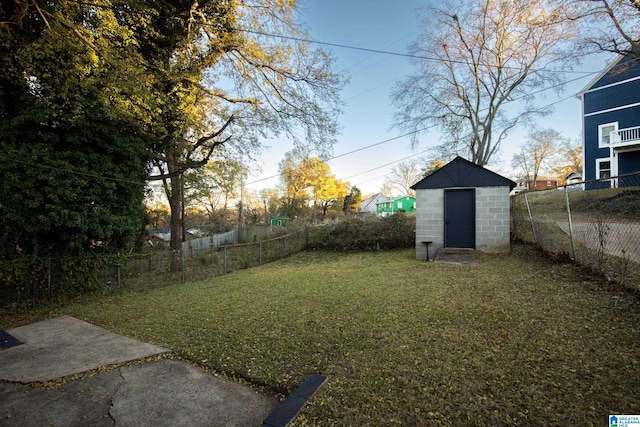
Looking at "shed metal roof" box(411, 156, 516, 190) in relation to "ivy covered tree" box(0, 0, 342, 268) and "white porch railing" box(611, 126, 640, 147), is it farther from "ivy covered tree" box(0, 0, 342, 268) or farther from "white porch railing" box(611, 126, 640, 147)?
"white porch railing" box(611, 126, 640, 147)

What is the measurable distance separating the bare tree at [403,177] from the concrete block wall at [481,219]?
1284 inches

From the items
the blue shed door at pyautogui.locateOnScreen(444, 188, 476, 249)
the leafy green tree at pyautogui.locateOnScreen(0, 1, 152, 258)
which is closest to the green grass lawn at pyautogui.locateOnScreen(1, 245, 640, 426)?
the leafy green tree at pyautogui.locateOnScreen(0, 1, 152, 258)

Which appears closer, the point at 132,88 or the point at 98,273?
the point at 132,88

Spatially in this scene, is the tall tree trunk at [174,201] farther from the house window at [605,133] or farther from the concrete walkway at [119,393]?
the house window at [605,133]

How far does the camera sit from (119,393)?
8.09 ft

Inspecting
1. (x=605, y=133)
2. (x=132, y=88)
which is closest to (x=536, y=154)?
(x=605, y=133)

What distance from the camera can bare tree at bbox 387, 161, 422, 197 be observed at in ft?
133

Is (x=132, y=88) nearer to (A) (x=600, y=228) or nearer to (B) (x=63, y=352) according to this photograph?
(B) (x=63, y=352)

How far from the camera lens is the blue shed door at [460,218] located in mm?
8477

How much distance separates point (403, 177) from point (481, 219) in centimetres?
3545

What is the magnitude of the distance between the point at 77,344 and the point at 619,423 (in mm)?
5703

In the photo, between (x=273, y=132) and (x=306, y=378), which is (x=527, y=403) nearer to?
(x=306, y=378)

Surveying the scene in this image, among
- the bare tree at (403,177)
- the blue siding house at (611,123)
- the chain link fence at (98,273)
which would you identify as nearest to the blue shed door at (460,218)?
the chain link fence at (98,273)

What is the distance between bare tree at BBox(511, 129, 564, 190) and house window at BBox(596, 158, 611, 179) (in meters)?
20.5
